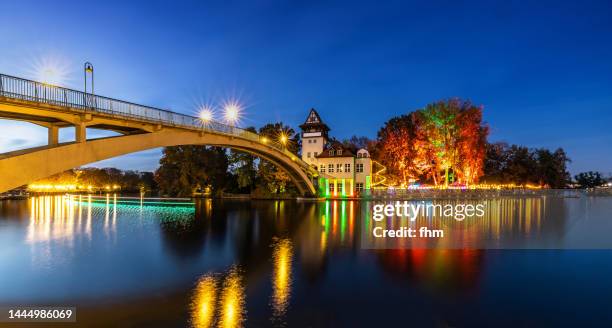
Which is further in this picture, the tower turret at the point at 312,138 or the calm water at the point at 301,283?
the tower turret at the point at 312,138

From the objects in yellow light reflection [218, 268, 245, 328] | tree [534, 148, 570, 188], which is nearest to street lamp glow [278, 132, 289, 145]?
yellow light reflection [218, 268, 245, 328]

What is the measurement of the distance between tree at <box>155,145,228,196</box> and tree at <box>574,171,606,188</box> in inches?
4403

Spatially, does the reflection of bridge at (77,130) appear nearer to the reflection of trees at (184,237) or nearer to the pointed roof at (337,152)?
the reflection of trees at (184,237)

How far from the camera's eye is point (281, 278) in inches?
368

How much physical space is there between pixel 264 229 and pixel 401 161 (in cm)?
3790

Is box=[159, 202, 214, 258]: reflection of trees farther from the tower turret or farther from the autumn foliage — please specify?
the autumn foliage

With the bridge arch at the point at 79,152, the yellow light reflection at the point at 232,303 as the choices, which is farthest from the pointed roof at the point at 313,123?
the yellow light reflection at the point at 232,303

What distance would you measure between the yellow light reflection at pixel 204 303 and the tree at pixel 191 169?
172 ft

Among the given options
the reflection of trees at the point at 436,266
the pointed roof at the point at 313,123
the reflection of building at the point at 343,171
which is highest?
the pointed roof at the point at 313,123

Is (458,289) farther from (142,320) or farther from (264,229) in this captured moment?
(264,229)

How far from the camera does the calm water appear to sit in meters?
6.75

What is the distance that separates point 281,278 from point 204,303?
2.57 metres

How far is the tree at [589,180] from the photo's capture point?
98125 millimetres

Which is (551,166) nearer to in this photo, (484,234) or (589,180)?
(589,180)
